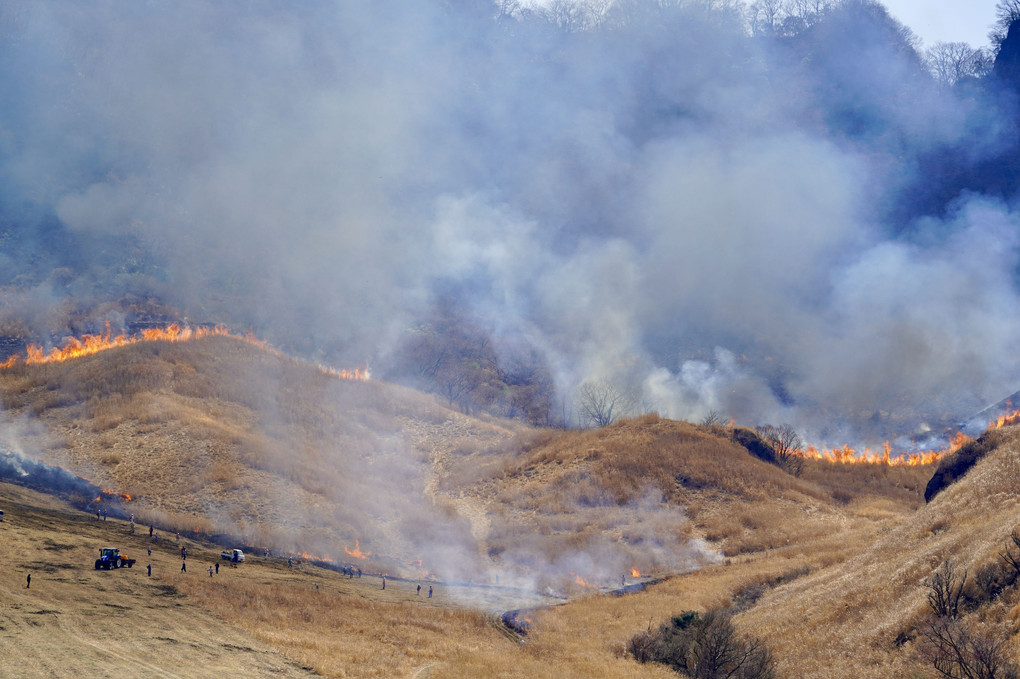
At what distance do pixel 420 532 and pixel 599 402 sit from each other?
3769 centimetres

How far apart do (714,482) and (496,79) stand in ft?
332

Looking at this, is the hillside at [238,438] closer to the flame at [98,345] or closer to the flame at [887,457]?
the flame at [98,345]

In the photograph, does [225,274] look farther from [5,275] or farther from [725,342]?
[725,342]

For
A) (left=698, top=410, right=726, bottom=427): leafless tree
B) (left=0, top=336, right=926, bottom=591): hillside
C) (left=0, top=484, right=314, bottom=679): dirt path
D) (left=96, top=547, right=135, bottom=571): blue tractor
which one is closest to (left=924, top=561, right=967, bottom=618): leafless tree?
(left=0, top=484, right=314, bottom=679): dirt path

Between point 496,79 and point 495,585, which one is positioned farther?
point 496,79

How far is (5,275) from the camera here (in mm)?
72938

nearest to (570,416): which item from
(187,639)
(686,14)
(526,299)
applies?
(526,299)

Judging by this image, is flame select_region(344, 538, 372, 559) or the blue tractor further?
flame select_region(344, 538, 372, 559)

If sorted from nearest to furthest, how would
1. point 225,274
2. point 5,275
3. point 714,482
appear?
point 714,482 → point 5,275 → point 225,274

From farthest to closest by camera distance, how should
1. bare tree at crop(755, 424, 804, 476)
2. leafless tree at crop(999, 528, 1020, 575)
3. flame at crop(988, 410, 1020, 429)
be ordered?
bare tree at crop(755, 424, 804, 476) → flame at crop(988, 410, 1020, 429) → leafless tree at crop(999, 528, 1020, 575)

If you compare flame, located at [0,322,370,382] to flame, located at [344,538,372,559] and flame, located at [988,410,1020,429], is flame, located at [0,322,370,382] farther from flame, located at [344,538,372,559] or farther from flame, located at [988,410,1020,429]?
flame, located at [988,410,1020,429]

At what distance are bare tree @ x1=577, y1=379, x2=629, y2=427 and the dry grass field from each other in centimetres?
1166

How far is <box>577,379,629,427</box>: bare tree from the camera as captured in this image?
7075 cm

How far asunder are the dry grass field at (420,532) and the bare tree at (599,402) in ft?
38.3
